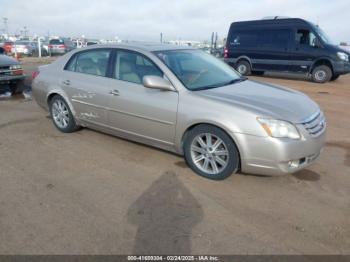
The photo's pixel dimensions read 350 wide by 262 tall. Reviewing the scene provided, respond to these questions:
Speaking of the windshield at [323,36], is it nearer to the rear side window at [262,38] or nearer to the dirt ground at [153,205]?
the rear side window at [262,38]

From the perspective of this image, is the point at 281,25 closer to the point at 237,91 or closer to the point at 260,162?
the point at 237,91

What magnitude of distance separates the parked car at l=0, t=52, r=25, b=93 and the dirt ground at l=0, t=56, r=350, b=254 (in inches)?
182

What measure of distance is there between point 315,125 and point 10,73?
325 inches

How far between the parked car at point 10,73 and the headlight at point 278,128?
7.82 meters

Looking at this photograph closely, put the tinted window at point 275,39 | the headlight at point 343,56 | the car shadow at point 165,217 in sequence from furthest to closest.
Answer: the tinted window at point 275,39
the headlight at point 343,56
the car shadow at point 165,217

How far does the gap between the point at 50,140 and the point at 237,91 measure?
3.15 metres

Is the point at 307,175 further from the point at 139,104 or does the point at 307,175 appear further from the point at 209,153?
the point at 139,104

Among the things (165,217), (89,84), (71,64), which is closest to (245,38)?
(71,64)

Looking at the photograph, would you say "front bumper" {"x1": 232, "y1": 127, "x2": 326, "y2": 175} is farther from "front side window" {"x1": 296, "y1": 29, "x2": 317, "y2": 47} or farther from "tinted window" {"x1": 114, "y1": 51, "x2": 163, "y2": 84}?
→ "front side window" {"x1": 296, "y1": 29, "x2": 317, "y2": 47}

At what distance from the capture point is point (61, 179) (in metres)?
3.93

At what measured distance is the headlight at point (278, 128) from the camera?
3.48 metres

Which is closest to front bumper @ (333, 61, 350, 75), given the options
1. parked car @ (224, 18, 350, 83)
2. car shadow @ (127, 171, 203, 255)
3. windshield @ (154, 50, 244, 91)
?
parked car @ (224, 18, 350, 83)

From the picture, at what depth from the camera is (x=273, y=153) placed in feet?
11.5

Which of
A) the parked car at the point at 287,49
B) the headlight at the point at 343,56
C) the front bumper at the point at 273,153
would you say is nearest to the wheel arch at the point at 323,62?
the parked car at the point at 287,49
